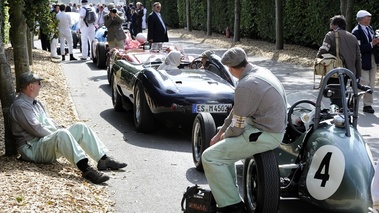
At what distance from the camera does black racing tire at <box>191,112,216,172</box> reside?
27.3ft

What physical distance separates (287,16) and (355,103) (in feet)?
72.1

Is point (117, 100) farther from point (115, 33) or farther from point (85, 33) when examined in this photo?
point (85, 33)

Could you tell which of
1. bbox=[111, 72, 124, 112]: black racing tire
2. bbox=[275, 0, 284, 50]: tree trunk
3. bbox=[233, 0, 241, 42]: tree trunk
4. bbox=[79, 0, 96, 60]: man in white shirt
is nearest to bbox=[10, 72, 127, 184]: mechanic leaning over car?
bbox=[111, 72, 124, 112]: black racing tire

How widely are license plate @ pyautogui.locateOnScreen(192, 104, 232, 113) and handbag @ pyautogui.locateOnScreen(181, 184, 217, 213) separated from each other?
368 centimetres

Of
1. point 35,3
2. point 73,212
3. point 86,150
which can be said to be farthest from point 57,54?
point 73,212

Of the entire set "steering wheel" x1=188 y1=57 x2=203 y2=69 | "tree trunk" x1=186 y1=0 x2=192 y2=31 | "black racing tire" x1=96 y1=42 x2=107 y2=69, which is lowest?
"tree trunk" x1=186 y1=0 x2=192 y2=31

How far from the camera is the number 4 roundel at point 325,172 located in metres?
6.10

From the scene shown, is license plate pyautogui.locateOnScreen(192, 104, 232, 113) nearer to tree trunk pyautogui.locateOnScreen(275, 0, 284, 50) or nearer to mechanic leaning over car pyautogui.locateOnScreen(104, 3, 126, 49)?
mechanic leaning over car pyautogui.locateOnScreen(104, 3, 126, 49)

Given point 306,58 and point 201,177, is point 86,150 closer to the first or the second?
point 201,177

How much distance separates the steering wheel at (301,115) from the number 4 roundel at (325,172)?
0.78 metres

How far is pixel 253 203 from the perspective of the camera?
22.0 ft

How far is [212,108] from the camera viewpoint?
10.2m

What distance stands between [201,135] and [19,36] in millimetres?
3363

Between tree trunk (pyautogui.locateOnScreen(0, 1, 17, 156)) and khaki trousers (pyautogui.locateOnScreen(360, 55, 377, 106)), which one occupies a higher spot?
tree trunk (pyautogui.locateOnScreen(0, 1, 17, 156))
